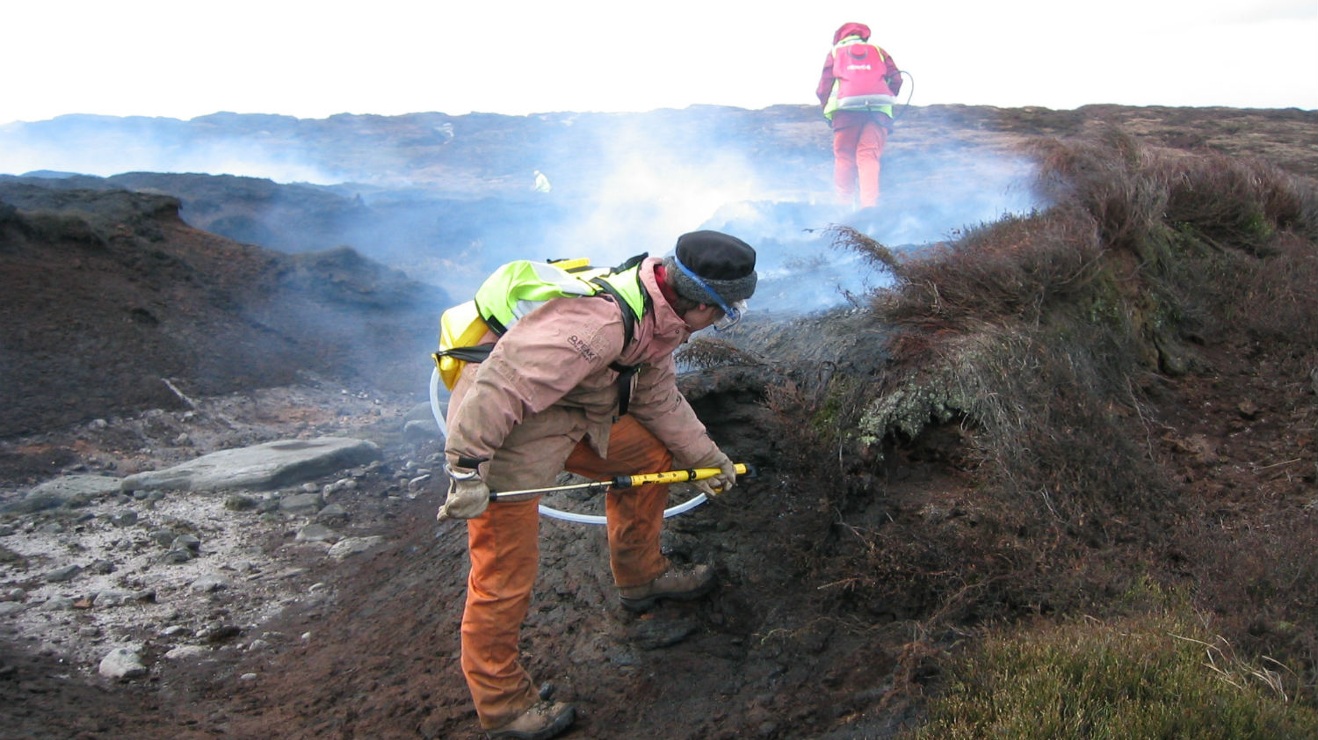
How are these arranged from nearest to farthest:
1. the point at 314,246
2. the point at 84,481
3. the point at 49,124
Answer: the point at 84,481, the point at 314,246, the point at 49,124

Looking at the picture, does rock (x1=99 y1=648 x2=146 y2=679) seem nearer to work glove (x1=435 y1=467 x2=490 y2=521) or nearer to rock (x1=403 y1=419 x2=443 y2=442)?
work glove (x1=435 y1=467 x2=490 y2=521)

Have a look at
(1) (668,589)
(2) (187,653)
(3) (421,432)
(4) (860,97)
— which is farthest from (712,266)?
(4) (860,97)

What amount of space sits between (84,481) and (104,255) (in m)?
4.18

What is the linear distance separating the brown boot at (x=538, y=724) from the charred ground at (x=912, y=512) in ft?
0.52

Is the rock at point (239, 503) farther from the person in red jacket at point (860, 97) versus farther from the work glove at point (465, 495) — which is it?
the person in red jacket at point (860, 97)

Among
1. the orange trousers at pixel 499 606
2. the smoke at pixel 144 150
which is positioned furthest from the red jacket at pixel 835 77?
the smoke at pixel 144 150

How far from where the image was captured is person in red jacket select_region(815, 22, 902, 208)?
9.88 m

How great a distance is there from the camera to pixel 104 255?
9250mm

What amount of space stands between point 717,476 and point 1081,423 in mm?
1597

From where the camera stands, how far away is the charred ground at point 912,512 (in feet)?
10.6

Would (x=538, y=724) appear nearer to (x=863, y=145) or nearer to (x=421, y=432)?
(x=421, y=432)

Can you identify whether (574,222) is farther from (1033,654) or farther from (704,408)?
(1033,654)

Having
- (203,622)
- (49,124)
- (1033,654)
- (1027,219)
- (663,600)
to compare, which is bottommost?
(203,622)

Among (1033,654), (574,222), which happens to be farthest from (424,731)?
(574,222)
